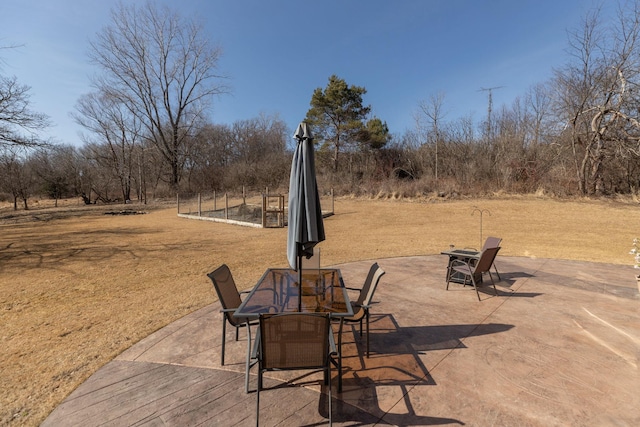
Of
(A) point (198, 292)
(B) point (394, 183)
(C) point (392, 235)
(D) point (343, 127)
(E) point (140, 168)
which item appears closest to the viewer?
(A) point (198, 292)

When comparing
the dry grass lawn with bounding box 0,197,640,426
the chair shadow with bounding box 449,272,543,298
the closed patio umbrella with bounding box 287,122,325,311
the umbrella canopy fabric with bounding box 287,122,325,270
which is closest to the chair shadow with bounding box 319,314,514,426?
the closed patio umbrella with bounding box 287,122,325,311

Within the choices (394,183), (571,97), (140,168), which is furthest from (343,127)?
(140,168)

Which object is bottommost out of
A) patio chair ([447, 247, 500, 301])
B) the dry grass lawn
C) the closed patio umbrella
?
the dry grass lawn

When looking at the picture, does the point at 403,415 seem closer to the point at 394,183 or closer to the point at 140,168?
the point at 394,183

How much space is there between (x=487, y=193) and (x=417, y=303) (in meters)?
16.2

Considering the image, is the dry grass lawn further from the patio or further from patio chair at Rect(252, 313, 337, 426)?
patio chair at Rect(252, 313, 337, 426)

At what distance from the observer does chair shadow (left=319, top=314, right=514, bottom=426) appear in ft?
6.02

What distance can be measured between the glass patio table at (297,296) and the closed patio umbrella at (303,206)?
14 cm

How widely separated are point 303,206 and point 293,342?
3.57ft

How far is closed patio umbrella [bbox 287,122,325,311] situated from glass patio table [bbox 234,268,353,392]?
14 centimetres

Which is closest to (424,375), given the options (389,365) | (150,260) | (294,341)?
(389,365)

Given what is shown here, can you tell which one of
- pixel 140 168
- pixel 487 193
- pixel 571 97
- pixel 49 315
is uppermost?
pixel 571 97

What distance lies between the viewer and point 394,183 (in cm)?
2078

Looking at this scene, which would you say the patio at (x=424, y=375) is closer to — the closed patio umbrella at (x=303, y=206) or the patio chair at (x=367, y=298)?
the patio chair at (x=367, y=298)
